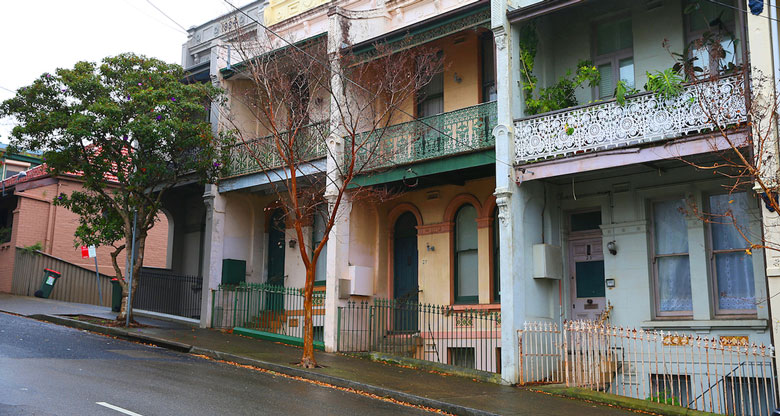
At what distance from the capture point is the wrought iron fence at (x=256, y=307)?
64.0ft

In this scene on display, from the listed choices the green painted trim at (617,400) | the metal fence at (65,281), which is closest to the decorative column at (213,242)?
the metal fence at (65,281)

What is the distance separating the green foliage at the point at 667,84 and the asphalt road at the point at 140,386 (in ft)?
22.0

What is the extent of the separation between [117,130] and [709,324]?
1376 cm

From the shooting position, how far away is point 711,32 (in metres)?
13.5

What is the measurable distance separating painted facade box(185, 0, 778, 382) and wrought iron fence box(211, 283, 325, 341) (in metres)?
2.59

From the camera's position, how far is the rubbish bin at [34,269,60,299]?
2538cm

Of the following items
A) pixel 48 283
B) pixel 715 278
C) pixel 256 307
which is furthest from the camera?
pixel 48 283

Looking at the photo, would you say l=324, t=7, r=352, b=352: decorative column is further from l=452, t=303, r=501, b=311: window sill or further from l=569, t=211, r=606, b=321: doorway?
l=569, t=211, r=606, b=321: doorway

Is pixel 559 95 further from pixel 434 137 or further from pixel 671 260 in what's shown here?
pixel 671 260

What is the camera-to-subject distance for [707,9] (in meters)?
13.7

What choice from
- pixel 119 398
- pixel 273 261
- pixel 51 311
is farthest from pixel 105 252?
pixel 119 398

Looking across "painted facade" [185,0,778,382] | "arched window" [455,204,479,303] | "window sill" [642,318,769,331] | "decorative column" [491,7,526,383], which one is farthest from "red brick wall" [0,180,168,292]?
"window sill" [642,318,769,331]

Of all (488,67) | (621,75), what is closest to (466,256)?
(488,67)

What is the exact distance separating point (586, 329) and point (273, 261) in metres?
11.3
